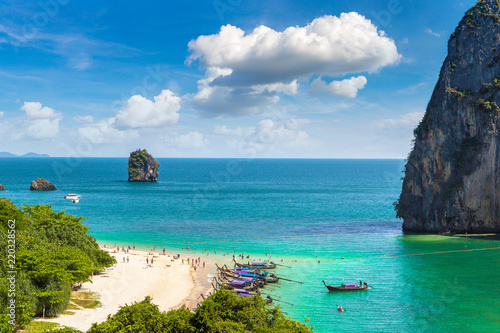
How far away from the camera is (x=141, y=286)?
146ft

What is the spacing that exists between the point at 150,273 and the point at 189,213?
5070cm

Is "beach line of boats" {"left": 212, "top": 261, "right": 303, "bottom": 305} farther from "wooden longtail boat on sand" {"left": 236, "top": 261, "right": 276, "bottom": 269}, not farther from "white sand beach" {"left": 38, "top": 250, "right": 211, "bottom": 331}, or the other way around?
"white sand beach" {"left": 38, "top": 250, "right": 211, "bottom": 331}

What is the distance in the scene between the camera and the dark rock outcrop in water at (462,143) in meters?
71.8

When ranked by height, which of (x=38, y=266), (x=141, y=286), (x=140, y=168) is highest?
(x=140, y=168)

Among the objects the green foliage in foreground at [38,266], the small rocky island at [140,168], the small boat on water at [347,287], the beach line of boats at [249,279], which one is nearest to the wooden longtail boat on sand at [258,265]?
the beach line of boats at [249,279]

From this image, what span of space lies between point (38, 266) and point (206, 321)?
17.6 m

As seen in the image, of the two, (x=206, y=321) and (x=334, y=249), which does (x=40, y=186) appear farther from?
(x=206, y=321)

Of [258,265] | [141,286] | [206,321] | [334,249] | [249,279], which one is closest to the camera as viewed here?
[206,321]

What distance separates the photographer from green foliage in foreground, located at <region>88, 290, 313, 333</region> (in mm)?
22344

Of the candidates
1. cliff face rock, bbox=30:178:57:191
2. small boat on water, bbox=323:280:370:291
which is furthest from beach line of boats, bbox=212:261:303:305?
cliff face rock, bbox=30:178:57:191

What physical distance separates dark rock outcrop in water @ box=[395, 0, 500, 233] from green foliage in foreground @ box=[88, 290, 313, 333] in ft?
201

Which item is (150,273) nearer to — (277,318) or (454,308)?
(277,318)

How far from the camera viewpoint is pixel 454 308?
125 ft

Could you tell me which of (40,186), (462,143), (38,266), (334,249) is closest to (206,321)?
(38,266)
